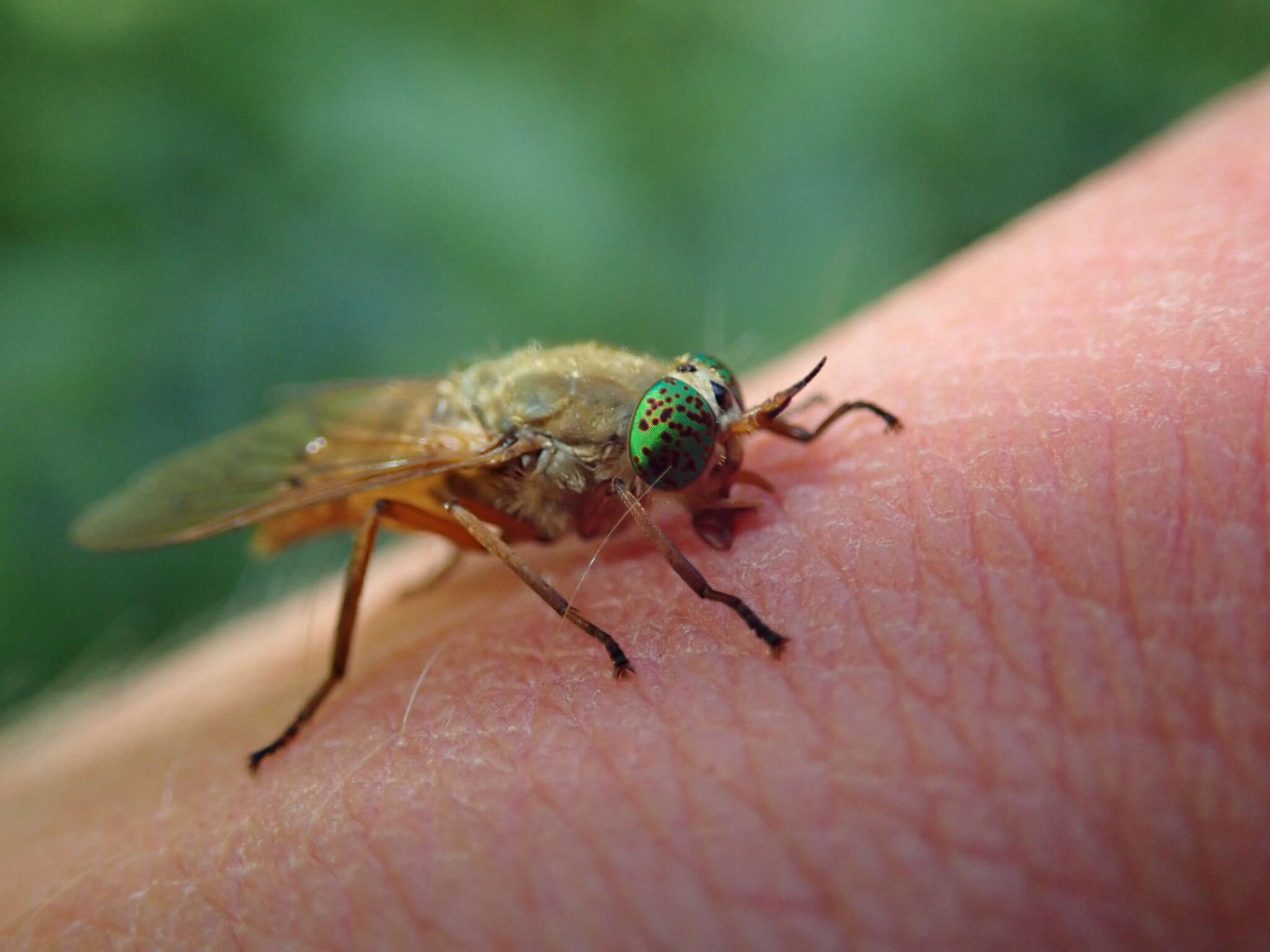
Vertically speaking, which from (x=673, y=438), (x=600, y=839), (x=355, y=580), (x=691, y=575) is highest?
(x=673, y=438)

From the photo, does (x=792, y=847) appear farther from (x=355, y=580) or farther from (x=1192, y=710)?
(x=355, y=580)

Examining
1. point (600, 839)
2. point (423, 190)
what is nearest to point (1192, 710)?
point (600, 839)

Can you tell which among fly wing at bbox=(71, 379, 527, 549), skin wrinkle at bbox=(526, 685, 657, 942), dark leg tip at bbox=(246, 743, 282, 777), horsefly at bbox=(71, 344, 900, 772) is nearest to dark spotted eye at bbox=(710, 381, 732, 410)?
horsefly at bbox=(71, 344, 900, 772)

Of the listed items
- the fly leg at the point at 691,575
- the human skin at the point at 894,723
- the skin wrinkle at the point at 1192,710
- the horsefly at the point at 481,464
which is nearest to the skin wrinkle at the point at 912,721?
the human skin at the point at 894,723

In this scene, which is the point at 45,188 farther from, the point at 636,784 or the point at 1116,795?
the point at 1116,795

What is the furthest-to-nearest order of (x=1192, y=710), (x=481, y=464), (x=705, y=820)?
(x=481, y=464)
(x=705, y=820)
(x=1192, y=710)

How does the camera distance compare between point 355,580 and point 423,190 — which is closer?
point 355,580

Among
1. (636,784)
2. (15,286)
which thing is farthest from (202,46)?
(636,784)
